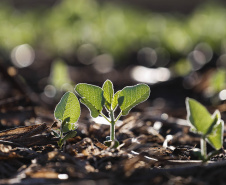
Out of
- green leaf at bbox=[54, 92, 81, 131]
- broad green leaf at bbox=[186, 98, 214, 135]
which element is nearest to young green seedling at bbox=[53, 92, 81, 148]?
green leaf at bbox=[54, 92, 81, 131]

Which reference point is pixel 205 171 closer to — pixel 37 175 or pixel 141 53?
pixel 37 175

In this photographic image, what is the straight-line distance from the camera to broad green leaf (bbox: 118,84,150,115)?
114cm

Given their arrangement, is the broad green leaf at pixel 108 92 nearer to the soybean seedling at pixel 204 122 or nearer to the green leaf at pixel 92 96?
the green leaf at pixel 92 96

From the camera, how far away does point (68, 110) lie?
1167 mm

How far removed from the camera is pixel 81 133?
1432mm

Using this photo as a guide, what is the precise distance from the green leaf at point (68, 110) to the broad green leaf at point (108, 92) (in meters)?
0.10

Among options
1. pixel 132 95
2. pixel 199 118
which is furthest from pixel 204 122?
A: pixel 132 95

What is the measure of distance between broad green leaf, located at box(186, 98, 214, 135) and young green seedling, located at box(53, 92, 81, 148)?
0.36 m

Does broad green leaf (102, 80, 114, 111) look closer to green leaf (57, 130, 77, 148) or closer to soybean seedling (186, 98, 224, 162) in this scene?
green leaf (57, 130, 77, 148)

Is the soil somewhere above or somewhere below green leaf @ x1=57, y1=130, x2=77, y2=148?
below

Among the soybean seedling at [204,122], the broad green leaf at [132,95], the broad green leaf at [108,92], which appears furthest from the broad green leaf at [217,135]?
the broad green leaf at [108,92]

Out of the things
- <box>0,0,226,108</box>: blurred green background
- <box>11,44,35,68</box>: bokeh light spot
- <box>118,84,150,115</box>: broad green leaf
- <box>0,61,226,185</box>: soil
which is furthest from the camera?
<box>11,44,35,68</box>: bokeh light spot

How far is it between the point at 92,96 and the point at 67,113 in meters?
0.10

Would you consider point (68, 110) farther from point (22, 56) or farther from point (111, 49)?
point (22, 56)
